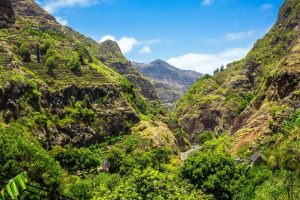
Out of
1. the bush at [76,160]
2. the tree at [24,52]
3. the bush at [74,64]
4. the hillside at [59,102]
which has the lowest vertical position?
the bush at [76,160]

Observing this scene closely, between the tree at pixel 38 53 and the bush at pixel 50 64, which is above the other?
the tree at pixel 38 53

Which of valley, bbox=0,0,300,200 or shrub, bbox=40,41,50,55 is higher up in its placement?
shrub, bbox=40,41,50,55

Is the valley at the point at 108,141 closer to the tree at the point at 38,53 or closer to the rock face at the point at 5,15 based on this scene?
the tree at the point at 38,53

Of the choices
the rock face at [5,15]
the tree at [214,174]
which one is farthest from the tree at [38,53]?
the tree at [214,174]

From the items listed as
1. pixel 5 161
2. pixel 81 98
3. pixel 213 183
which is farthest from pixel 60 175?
pixel 81 98

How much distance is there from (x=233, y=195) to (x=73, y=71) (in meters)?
104

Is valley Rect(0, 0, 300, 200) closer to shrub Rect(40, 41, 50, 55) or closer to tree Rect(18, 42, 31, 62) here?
tree Rect(18, 42, 31, 62)

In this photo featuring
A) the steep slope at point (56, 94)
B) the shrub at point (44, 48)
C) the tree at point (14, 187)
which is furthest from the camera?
the shrub at point (44, 48)

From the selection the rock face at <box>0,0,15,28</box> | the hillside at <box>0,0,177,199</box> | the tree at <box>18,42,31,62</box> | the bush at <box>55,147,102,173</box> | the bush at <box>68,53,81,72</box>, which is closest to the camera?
the bush at <box>55,147,102,173</box>

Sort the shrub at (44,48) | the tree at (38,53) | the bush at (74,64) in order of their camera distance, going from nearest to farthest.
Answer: the bush at (74,64) → the tree at (38,53) → the shrub at (44,48)

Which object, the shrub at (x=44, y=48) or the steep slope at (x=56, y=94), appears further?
the shrub at (x=44, y=48)

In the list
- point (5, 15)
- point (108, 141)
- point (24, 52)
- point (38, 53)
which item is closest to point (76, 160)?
point (108, 141)

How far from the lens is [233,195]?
84625mm

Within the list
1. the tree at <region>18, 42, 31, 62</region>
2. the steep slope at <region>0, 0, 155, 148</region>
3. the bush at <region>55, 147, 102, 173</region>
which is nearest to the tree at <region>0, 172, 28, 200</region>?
the bush at <region>55, 147, 102, 173</region>
